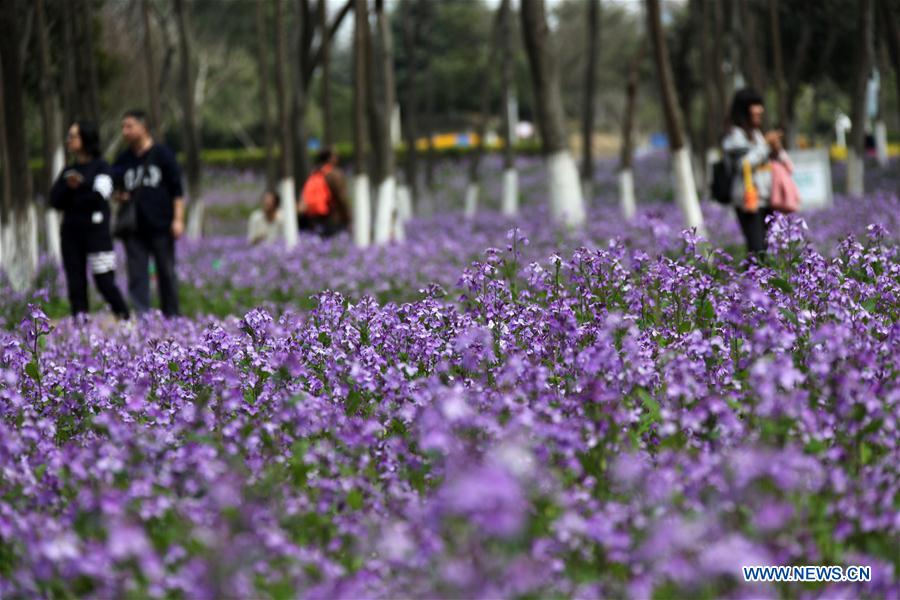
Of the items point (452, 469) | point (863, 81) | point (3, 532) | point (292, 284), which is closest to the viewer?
point (452, 469)

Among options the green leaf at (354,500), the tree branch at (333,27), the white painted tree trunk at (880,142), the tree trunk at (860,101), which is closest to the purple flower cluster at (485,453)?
the green leaf at (354,500)

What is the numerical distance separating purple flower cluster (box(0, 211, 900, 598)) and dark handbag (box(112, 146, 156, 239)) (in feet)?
15.9

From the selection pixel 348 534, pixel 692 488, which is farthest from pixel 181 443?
pixel 692 488

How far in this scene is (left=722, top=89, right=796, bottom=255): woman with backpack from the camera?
446 inches

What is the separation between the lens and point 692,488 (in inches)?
156

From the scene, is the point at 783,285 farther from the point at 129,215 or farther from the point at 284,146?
the point at 284,146

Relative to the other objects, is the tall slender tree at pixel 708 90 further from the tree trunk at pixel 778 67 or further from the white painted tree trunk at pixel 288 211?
the white painted tree trunk at pixel 288 211

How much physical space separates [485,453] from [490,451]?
0.12 m

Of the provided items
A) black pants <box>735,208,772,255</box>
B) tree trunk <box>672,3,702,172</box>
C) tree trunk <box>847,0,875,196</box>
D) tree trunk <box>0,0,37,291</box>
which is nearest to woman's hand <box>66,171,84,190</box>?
tree trunk <box>0,0,37,291</box>

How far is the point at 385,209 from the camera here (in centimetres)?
1898

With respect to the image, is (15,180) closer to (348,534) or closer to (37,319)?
(37,319)

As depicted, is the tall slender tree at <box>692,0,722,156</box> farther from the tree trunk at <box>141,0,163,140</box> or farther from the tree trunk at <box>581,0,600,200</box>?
the tree trunk at <box>141,0,163,140</box>

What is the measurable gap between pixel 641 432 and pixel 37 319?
335 cm

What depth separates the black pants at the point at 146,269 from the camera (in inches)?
467
